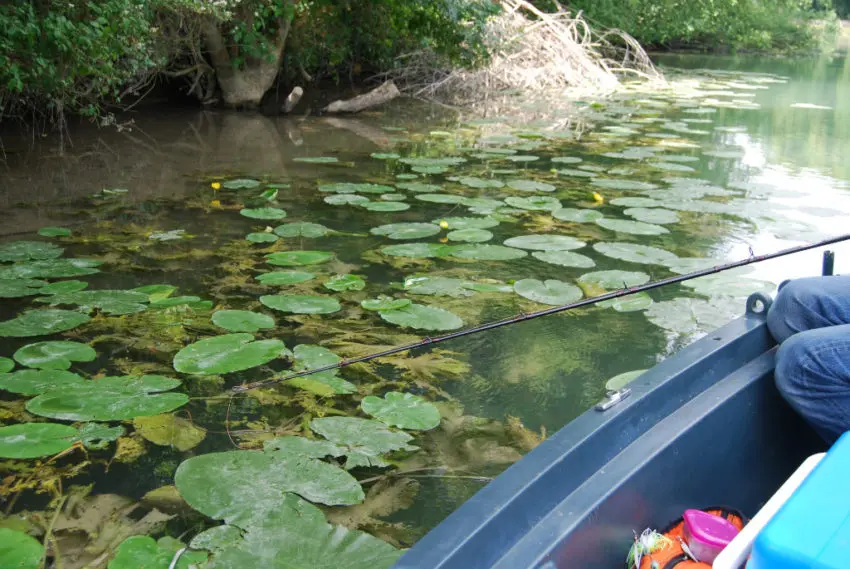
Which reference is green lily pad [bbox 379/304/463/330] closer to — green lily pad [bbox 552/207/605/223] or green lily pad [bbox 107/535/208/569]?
green lily pad [bbox 107/535/208/569]

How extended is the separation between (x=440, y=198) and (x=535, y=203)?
19.6 inches

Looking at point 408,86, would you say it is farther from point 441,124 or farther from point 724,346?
point 724,346

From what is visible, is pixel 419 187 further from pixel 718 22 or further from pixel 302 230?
pixel 718 22

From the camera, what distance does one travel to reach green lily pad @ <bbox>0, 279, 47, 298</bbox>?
8.88ft

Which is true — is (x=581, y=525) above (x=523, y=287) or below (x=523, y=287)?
above

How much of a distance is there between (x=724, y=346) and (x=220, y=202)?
10.3 feet

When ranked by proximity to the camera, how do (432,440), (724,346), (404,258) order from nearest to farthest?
(724,346) → (432,440) → (404,258)

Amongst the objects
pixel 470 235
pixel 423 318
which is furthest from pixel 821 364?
pixel 470 235

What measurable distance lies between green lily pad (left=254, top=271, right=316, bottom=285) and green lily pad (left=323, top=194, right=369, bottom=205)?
1160 millimetres

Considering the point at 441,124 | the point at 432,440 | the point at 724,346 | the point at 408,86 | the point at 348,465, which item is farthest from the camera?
the point at 408,86

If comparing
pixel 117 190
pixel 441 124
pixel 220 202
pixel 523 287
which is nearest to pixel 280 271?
pixel 523 287

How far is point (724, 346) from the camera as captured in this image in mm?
1488

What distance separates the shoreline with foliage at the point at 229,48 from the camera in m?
4.38

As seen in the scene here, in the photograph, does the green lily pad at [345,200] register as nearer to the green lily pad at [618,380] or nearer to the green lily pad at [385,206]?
the green lily pad at [385,206]
